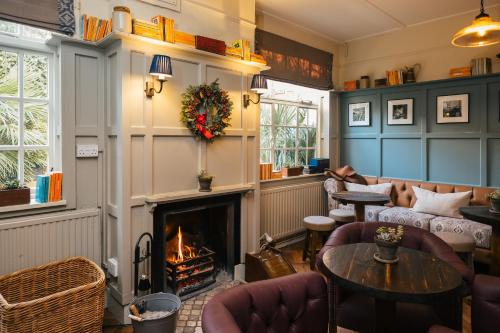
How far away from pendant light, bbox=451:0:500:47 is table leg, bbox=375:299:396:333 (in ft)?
7.00

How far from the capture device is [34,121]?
8.96ft

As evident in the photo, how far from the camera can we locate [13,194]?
2412 millimetres

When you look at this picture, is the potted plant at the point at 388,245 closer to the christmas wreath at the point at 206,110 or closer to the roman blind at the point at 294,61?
the christmas wreath at the point at 206,110

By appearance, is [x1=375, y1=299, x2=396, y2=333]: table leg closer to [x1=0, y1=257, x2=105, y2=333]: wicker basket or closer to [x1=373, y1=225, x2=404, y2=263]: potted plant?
[x1=373, y1=225, x2=404, y2=263]: potted plant

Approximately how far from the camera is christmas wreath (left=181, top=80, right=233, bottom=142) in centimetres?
295

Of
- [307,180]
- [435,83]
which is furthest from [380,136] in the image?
[307,180]

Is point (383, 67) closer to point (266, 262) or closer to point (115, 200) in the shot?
point (266, 262)

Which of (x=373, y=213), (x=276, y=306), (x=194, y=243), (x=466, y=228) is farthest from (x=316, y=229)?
(x=276, y=306)

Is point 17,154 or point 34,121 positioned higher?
point 34,121

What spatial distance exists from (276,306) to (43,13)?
8.44 ft

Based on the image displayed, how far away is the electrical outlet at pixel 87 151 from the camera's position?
8.81 ft

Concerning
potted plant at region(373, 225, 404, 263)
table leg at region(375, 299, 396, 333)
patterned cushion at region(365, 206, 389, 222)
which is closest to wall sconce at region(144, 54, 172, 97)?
potted plant at region(373, 225, 404, 263)

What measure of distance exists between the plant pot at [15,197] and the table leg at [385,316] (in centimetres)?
250

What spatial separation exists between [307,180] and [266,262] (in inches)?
77.5
